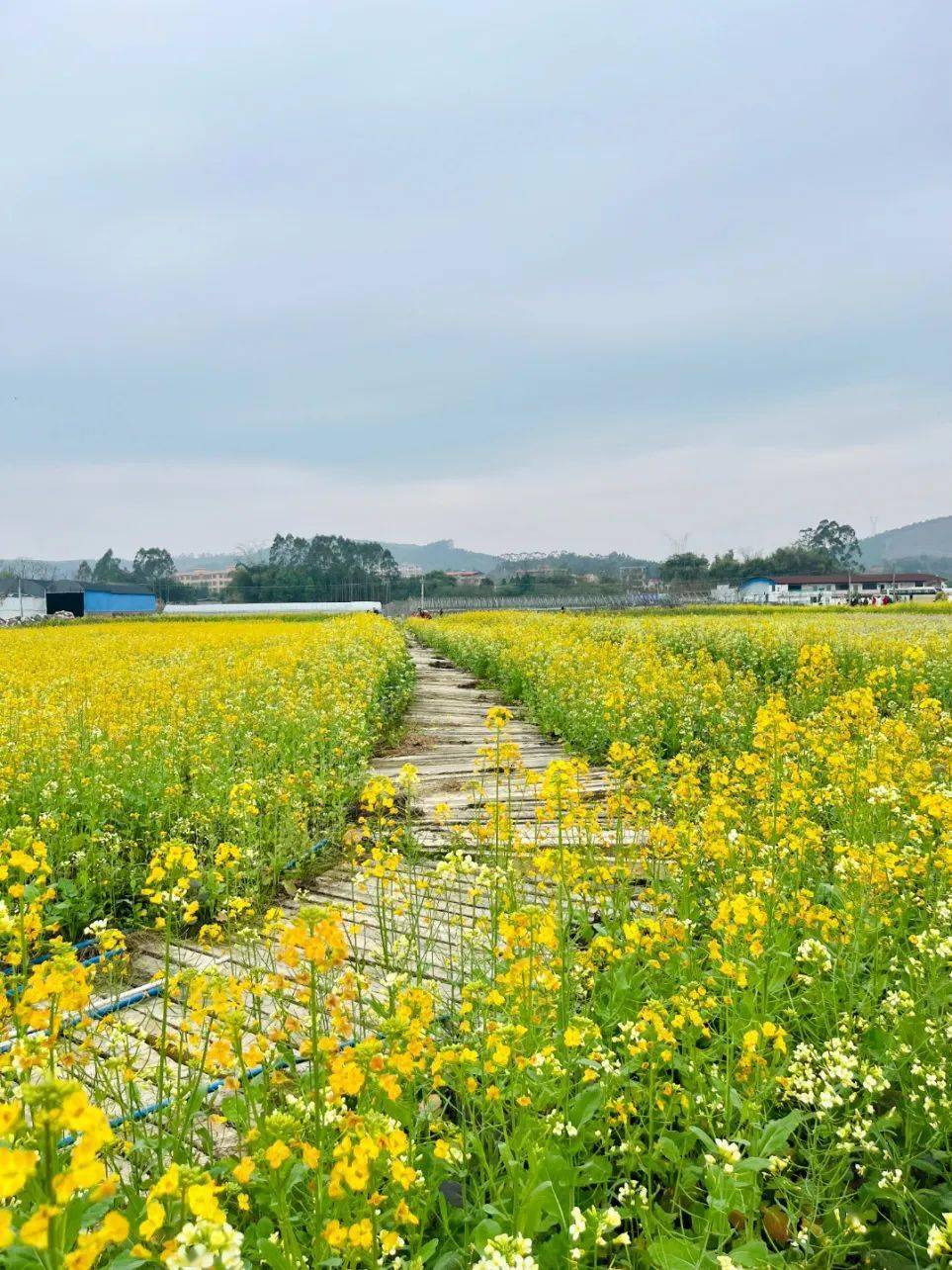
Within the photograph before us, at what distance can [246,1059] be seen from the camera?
1.72m

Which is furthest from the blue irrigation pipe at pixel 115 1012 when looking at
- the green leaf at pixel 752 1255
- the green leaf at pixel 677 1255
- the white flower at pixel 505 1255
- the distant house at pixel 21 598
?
the distant house at pixel 21 598

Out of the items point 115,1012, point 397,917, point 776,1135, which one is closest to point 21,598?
point 397,917

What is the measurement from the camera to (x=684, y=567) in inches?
4414

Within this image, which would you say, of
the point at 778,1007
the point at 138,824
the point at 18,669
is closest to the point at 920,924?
the point at 778,1007

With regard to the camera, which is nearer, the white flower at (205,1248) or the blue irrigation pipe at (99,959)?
the white flower at (205,1248)

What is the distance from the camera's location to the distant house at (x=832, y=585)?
99.9 m

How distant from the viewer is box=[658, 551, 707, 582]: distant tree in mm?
107188

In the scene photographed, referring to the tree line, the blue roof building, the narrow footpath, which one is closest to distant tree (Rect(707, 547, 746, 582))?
the tree line

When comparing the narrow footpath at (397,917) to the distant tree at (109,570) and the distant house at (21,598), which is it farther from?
the distant tree at (109,570)

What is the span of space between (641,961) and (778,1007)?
0.58 meters

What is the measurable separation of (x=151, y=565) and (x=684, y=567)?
3806 inches

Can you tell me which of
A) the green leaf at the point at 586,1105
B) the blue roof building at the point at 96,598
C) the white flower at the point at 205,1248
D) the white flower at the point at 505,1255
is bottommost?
the green leaf at the point at 586,1105

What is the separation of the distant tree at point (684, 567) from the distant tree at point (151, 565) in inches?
3597

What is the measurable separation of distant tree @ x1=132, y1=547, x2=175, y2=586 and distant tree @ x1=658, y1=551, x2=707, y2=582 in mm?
91375
